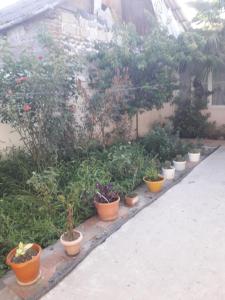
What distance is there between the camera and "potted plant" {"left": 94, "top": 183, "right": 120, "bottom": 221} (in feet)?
10.3

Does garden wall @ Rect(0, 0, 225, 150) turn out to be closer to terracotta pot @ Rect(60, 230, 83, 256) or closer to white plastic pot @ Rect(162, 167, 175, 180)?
terracotta pot @ Rect(60, 230, 83, 256)

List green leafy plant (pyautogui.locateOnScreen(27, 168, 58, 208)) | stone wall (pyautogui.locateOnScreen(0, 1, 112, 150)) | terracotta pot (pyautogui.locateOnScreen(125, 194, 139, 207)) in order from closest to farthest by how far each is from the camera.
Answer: green leafy plant (pyautogui.locateOnScreen(27, 168, 58, 208)), terracotta pot (pyautogui.locateOnScreen(125, 194, 139, 207)), stone wall (pyautogui.locateOnScreen(0, 1, 112, 150))

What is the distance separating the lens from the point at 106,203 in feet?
10.3

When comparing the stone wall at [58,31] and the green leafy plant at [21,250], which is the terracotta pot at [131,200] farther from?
the stone wall at [58,31]

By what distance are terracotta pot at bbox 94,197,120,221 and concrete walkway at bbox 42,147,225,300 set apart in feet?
0.77

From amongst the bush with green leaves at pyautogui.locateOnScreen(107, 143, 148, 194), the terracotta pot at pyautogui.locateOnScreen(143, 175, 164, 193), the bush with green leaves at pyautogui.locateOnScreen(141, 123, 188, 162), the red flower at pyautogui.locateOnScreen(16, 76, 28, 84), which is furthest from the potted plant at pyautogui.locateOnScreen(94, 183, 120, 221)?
the bush with green leaves at pyautogui.locateOnScreen(141, 123, 188, 162)

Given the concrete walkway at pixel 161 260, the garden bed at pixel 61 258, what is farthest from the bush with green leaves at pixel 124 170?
the concrete walkway at pixel 161 260

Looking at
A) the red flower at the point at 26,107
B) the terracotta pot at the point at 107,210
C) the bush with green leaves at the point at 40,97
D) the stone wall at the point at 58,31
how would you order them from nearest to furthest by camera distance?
the terracotta pot at the point at 107,210
the red flower at the point at 26,107
the bush with green leaves at the point at 40,97
the stone wall at the point at 58,31

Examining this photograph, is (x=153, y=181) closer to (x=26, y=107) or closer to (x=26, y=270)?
(x=26, y=107)

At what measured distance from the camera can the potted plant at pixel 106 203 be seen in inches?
124

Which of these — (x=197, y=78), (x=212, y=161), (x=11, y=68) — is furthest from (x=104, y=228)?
(x=197, y=78)

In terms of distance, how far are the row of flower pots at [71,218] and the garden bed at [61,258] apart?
68 mm

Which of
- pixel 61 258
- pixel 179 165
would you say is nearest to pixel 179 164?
pixel 179 165

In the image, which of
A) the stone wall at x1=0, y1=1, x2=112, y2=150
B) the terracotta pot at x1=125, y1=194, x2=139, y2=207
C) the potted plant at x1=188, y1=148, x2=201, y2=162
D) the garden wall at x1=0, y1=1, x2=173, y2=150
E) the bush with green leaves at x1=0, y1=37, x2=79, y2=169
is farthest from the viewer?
the potted plant at x1=188, y1=148, x2=201, y2=162
